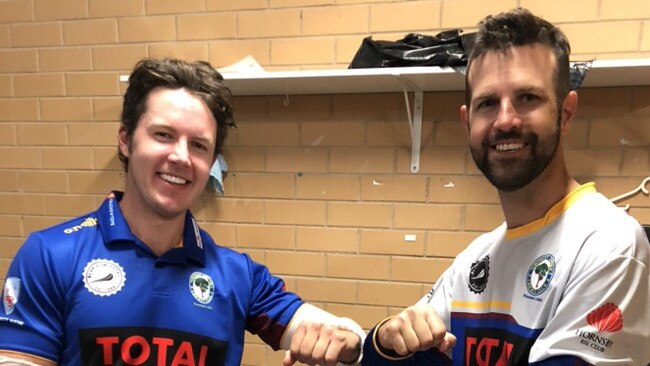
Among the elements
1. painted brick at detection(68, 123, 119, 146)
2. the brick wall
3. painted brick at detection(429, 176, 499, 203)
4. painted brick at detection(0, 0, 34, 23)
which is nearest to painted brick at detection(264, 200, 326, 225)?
the brick wall

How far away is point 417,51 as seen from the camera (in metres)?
1.70

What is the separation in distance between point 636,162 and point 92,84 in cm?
226

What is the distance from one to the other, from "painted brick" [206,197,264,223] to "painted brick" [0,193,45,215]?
854mm

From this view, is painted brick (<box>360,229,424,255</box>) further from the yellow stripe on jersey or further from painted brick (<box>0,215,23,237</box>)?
painted brick (<box>0,215,23,237</box>)

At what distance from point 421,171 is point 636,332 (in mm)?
1082

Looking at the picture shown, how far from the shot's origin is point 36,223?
2.33m

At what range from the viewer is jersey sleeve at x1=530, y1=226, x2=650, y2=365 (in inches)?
36.4

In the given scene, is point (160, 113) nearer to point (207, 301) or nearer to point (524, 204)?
point (207, 301)

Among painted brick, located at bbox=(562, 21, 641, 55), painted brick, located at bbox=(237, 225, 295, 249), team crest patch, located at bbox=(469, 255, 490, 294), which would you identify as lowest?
painted brick, located at bbox=(237, 225, 295, 249)

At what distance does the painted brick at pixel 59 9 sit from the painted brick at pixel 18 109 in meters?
0.39

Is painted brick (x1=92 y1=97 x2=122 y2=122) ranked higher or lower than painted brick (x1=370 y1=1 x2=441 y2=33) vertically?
lower

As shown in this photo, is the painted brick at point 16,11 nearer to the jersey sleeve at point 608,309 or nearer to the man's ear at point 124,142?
the man's ear at point 124,142

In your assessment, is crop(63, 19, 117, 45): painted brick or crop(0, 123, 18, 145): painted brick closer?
crop(63, 19, 117, 45): painted brick

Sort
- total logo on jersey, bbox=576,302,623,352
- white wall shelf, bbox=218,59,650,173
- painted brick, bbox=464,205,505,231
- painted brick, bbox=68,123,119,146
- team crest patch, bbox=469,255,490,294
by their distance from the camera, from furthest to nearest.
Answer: painted brick, bbox=68,123,119,146, painted brick, bbox=464,205,505,231, white wall shelf, bbox=218,59,650,173, team crest patch, bbox=469,255,490,294, total logo on jersey, bbox=576,302,623,352
